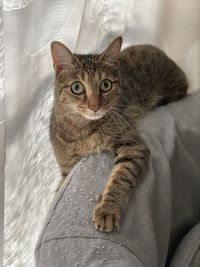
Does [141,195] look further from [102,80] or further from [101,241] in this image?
[102,80]

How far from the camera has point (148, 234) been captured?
1.06m

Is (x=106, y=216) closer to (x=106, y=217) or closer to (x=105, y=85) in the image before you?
(x=106, y=217)

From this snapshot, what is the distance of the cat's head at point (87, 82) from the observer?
1196 millimetres

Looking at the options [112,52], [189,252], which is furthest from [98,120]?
[189,252]

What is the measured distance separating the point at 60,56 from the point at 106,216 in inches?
16.6

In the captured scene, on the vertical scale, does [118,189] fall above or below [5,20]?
below

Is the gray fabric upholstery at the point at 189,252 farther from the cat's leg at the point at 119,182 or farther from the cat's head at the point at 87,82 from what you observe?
the cat's head at the point at 87,82

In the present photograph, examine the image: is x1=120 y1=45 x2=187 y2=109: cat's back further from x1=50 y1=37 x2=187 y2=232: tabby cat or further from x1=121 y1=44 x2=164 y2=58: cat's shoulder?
x1=50 y1=37 x2=187 y2=232: tabby cat

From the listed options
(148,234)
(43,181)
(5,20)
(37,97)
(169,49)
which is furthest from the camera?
(169,49)

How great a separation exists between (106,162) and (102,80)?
217mm

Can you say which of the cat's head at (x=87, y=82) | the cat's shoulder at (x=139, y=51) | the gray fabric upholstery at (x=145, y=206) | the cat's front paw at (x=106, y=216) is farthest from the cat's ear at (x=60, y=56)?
the cat's shoulder at (x=139, y=51)

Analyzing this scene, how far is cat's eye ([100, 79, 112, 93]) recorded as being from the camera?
1240 millimetres

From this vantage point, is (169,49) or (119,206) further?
(169,49)

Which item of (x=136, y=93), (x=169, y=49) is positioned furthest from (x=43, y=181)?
(x=169, y=49)
